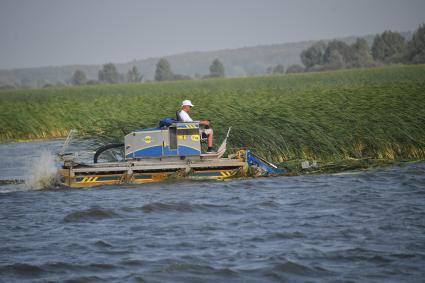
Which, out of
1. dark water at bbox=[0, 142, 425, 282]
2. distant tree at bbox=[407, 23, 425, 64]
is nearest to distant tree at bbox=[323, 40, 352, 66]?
distant tree at bbox=[407, 23, 425, 64]

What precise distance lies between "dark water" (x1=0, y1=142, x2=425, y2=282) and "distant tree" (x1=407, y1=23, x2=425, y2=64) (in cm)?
11206

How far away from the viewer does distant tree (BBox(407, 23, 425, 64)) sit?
13109cm

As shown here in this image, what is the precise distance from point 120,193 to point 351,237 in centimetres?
747

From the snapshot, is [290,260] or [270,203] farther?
[270,203]

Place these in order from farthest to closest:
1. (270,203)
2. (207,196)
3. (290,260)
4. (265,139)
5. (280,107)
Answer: (280,107), (265,139), (207,196), (270,203), (290,260)

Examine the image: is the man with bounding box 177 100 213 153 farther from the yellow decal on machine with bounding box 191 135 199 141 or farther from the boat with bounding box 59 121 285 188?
the yellow decal on machine with bounding box 191 135 199 141

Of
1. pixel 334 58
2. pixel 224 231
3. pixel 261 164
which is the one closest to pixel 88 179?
pixel 261 164

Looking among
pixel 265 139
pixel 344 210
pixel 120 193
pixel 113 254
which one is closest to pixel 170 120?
pixel 120 193

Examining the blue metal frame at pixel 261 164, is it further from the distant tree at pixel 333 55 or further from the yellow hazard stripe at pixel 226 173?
the distant tree at pixel 333 55

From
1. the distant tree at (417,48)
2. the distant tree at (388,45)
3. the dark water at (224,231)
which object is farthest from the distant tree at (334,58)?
the dark water at (224,231)

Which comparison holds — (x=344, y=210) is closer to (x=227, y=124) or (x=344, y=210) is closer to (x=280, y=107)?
(x=227, y=124)

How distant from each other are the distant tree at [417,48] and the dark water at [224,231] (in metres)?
112

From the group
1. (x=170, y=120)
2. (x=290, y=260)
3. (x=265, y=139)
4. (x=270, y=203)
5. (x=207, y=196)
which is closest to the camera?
(x=290, y=260)

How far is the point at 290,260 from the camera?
45.7ft
